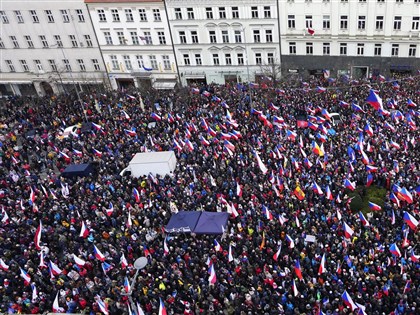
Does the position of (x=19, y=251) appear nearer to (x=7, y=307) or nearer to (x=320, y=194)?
(x=7, y=307)

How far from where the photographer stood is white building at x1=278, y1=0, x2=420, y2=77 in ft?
134

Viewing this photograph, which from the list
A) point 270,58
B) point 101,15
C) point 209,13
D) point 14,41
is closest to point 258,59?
point 270,58

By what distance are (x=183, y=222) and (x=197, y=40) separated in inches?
1047

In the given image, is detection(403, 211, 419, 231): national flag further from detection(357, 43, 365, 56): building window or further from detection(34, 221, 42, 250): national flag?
detection(357, 43, 365, 56): building window

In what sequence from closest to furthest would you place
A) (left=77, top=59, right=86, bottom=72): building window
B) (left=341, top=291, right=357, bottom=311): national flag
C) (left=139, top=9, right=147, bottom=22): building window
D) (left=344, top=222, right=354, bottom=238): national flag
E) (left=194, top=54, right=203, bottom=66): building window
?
(left=341, top=291, right=357, bottom=311): national flag → (left=344, top=222, right=354, bottom=238): national flag → (left=139, top=9, right=147, bottom=22): building window → (left=194, top=54, right=203, bottom=66): building window → (left=77, top=59, right=86, bottom=72): building window

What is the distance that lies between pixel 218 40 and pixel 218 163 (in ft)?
64.5

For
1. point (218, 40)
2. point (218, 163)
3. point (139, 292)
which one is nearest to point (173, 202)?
point (218, 163)

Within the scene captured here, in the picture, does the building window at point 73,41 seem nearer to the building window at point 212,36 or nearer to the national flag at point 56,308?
the building window at point 212,36

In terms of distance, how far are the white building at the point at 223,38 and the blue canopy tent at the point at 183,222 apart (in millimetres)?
21238

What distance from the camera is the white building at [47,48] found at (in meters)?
48.6

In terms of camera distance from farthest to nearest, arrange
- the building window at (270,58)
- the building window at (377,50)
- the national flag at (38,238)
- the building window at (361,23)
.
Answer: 1. the building window at (270,58)
2. the building window at (377,50)
3. the building window at (361,23)
4. the national flag at (38,238)

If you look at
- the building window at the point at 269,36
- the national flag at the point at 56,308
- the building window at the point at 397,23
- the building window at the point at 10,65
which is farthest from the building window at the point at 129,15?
the national flag at the point at 56,308

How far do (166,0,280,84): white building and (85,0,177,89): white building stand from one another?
1.40 metres

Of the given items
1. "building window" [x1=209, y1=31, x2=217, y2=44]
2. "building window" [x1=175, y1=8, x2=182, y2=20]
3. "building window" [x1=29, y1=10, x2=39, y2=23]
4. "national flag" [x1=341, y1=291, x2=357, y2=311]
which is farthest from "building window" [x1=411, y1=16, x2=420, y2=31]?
"building window" [x1=29, y1=10, x2=39, y2=23]
